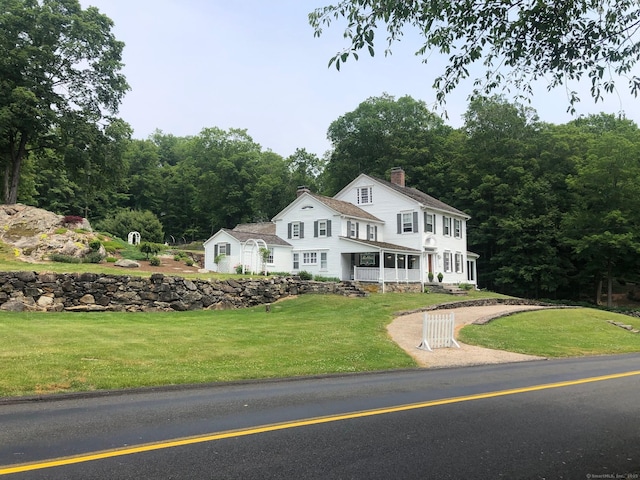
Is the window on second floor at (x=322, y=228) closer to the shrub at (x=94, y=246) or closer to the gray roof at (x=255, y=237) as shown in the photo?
the gray roof at (x=255, y=237)

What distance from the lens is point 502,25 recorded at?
6773mm

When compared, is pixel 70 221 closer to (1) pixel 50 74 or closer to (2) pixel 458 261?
(1) pixel 50 74

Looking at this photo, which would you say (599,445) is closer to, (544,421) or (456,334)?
(544,421)

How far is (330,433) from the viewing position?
5703 mm

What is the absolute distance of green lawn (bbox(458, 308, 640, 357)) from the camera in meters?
16.3

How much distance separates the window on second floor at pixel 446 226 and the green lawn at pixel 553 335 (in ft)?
47.8

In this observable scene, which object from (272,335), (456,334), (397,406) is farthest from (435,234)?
(397,406)

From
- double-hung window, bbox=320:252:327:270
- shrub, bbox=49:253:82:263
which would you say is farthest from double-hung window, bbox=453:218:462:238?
shrub, bbox=49:253:82:263

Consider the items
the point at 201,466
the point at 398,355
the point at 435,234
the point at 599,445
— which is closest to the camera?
the point at 201,466

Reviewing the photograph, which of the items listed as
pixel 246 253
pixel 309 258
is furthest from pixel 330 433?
Answer: pixel 309 258

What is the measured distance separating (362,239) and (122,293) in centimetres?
2059

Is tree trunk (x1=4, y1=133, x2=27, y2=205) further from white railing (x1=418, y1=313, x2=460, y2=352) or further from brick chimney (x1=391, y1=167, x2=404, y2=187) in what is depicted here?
brick chimney (x1=391, y1=167, x2=404, y2=187)

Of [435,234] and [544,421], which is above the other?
[435,234]

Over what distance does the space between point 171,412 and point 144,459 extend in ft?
6.70
